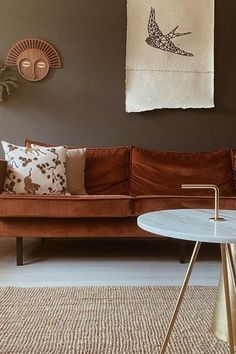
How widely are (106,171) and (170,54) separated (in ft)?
3.98

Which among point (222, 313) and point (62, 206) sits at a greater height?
point (62, 206)

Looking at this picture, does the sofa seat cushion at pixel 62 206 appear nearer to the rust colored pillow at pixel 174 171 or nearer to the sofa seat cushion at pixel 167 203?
the sofa seat cushion at pixel 167 203

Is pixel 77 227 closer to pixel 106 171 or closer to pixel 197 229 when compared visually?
pixel 106 171

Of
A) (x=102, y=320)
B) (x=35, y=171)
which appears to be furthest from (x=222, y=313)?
(x=35, y=171)

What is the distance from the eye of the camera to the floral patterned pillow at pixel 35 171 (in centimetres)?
295

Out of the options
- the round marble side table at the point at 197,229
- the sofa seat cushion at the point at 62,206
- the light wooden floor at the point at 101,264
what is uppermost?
the round marble side table at the point at 197,229

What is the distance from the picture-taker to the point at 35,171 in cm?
296

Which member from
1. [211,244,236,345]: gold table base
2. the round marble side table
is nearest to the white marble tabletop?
the round marble side table

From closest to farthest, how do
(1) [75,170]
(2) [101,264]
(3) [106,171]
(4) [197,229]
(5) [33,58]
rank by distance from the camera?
1. (4) [197,229]
2. (2) [101,264]
3. (1) [75,170]
4. (3) [106,171]
5. (5) [33,58]

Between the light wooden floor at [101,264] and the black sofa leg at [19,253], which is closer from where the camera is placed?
the light wooden floor at [101,264]

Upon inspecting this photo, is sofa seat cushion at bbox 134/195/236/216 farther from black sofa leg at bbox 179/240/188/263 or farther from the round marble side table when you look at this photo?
the round marble side table

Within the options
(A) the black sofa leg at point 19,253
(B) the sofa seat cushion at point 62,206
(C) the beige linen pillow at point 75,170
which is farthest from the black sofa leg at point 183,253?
(A) the black sofa leg at point 19,253

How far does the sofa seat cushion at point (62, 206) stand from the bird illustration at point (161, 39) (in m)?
1.62

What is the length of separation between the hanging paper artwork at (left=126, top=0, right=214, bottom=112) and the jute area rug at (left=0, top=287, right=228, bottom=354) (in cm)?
191
